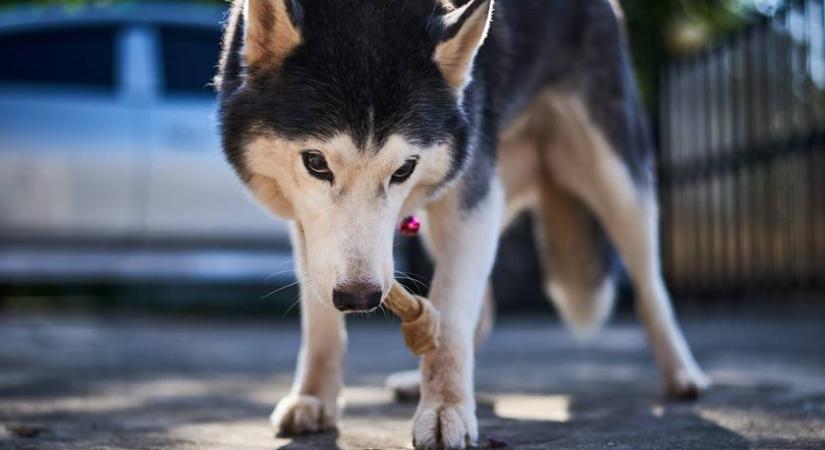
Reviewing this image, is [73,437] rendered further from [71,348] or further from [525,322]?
[525,322]

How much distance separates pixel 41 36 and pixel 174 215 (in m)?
1.59

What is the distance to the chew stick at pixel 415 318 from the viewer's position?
2.71 m

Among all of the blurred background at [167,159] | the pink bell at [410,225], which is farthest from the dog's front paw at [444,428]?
the blurred background at [167,159]

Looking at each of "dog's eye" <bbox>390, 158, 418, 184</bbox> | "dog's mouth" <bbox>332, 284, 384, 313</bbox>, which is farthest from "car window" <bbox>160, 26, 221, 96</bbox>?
"dog's mouth" <bbox>332, 284, 384, 313</bbox>

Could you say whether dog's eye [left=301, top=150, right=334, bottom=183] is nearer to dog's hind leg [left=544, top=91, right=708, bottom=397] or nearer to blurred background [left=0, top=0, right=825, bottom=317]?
dog's hind leg [left=544, top=91, right=708, bottom=397]

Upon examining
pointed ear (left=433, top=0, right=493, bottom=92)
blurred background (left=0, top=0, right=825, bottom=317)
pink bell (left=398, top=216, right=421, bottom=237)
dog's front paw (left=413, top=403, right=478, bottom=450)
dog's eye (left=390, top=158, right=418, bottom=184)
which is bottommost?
dog's front paw (left=413, top=403, right=478, bottom=450)

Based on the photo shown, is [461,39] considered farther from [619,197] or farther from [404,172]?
[619,197]

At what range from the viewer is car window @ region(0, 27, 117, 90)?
7578mm

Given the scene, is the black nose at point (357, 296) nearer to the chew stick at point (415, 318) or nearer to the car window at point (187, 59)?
the chew stick at point (415, 318)

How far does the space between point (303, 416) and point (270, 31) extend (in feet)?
3.42

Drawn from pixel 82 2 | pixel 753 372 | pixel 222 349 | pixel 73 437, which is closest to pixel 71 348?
pixel 222 349

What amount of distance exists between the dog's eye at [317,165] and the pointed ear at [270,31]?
0.27 meters

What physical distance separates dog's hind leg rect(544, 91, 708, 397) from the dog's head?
4.09 ft

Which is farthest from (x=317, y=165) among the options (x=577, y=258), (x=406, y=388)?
(x=577, y=258)
